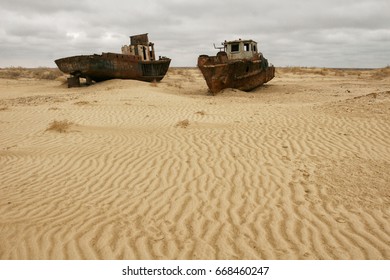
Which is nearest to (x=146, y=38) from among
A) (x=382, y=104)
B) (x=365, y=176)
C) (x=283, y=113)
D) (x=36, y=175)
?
(x=283, y=113)

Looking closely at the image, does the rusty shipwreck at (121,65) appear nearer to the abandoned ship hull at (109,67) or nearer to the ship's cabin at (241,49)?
the abandoned ship hull at (109,67)

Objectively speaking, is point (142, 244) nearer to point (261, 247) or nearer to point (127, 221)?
point (127, 221)

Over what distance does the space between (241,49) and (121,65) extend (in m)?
7.87

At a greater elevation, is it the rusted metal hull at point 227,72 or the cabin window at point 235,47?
the cabin window at point 235,47

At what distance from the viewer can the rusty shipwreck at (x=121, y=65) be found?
62.4 feet

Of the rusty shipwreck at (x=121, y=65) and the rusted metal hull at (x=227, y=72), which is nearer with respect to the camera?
the rusted metal hull at (x=227, y=72)

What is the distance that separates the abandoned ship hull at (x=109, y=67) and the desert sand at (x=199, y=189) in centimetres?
1043

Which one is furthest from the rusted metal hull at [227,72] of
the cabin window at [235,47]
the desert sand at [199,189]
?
the desert sand at [199,189]

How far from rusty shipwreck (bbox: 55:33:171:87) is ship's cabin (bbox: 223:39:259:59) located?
6.31 meters

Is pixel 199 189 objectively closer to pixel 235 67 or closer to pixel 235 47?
pixel 235 67

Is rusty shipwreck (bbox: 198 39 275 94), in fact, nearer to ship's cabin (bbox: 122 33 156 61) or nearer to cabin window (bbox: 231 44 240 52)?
cabin window (bbox: 231 44 240 52)

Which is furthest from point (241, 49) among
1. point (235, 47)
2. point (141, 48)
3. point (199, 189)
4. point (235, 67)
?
point (199, 189)
